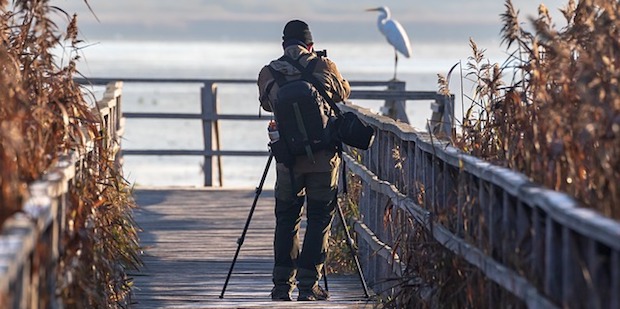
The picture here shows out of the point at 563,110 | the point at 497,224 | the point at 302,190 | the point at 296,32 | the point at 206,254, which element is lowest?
the point at 206,254

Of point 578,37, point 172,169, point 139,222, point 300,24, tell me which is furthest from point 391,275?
point 172,169

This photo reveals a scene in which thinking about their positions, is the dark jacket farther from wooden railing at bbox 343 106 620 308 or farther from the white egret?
the white egret

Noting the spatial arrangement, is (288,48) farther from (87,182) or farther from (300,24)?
(87,182)

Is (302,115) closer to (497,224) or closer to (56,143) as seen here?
(56,143)

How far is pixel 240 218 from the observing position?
13.6 metres

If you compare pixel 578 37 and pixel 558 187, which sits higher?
pixel 578 37

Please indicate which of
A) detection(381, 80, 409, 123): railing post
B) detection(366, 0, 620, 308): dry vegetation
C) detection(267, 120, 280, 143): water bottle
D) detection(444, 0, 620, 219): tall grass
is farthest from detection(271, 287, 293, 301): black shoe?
detection(381, 80, 409, 123): railing post

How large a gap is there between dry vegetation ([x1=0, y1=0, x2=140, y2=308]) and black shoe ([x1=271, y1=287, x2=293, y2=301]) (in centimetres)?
107

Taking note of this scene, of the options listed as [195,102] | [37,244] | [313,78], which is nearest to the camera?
[37,244]

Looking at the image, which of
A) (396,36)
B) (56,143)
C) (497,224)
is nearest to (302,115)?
(56,143)

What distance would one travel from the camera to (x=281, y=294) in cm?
886

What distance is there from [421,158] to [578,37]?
1.48m

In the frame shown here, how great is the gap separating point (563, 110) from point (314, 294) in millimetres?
3550

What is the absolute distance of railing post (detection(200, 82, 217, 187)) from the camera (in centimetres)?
1672
